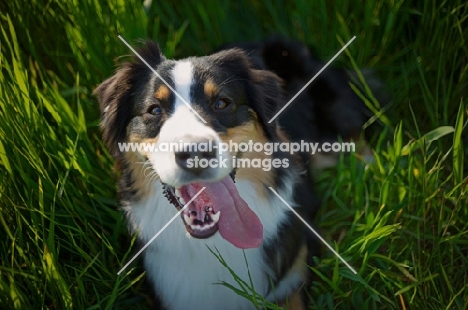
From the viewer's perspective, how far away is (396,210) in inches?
94.0

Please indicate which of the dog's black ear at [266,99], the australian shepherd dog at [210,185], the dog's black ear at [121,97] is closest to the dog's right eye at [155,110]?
the australian shepherd dog at [210,185]

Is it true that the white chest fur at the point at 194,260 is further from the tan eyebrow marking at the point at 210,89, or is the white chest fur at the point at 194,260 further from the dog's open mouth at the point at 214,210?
the tan eyebrow marking at the point at 210,89

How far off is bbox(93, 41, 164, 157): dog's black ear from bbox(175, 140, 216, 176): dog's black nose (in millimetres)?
466

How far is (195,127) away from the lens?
1.99 metres

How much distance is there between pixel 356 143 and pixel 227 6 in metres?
1.03

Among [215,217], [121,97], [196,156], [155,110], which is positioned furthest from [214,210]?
[121,97]

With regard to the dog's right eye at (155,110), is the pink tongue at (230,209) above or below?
below

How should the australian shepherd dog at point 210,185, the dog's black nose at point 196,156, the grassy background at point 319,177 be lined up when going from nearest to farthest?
the dog's black nose at point 196,156
the australian shepherd dog at point 210,185
the grassy background at point 319,177

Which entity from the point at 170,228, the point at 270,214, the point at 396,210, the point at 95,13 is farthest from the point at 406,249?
the point at 95,13

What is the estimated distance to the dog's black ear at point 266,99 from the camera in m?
2.32

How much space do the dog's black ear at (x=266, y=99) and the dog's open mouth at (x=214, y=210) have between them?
29 cm

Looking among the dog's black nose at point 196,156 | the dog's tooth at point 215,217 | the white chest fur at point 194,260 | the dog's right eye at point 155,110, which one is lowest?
the white chest fur at point 194,260

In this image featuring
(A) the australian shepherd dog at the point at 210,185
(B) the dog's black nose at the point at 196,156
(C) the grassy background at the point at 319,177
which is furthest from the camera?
(C) the grassy background at the point at 319,177

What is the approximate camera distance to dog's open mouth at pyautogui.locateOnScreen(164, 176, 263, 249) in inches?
84.5
